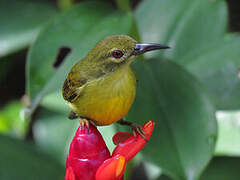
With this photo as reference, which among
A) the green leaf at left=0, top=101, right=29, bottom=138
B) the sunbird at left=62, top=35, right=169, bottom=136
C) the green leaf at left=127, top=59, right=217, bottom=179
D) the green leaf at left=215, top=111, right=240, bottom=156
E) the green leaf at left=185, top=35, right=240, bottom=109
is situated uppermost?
the sunbird at left=62, top=35, right=169, bottom=136

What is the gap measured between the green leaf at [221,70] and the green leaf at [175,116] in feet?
0.53

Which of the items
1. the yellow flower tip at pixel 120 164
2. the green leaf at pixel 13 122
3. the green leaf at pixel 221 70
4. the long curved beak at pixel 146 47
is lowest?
the green leaf at pixel 13 122

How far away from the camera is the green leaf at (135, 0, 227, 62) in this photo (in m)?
1.48

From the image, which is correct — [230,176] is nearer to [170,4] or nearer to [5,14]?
[170,4]

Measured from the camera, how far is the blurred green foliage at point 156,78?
1.01m

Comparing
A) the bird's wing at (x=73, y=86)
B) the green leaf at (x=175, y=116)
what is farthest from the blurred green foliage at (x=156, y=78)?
the bird's wing at (x=73, y=86)

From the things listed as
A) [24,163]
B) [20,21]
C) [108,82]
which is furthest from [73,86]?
[20,21]

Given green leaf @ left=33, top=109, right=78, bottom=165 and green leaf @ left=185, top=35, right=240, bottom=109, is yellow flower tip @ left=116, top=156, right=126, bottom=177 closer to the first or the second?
green leaf @ left=185, top=35, right=240, bottom=109

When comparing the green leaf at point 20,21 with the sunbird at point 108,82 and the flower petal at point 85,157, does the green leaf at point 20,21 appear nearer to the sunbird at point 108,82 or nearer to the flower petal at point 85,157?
the sunbird at point 108,82

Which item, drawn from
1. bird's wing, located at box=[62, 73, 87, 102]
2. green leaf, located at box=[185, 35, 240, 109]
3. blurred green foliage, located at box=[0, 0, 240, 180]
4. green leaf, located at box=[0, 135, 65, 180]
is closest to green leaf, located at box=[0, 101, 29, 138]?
blurred green foliage, located at box=[0, 0, 240, 180]

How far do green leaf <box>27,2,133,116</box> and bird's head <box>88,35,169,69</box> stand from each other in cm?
25

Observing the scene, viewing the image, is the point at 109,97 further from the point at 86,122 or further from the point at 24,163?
the point at 24,163

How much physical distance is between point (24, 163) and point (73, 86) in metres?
0.77

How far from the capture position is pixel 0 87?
2.51 meters
